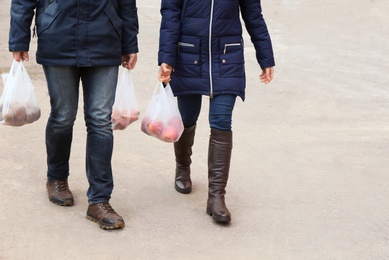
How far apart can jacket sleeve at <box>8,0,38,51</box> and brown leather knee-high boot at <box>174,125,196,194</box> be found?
133 cm

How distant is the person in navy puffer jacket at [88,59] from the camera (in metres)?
5.02

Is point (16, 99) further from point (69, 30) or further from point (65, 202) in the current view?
point (65, 202)

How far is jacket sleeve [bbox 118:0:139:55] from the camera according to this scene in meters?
5.20

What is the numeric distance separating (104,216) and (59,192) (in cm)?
52

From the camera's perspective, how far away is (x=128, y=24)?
17.1ft

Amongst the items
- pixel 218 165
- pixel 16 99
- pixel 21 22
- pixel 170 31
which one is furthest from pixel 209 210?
pixel 21 22

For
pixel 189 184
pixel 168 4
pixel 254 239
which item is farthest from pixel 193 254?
pixel 168 4

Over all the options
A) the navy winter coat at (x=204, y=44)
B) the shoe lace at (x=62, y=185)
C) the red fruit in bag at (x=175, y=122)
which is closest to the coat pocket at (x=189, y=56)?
the navy winter coat at (x=204, y=44)

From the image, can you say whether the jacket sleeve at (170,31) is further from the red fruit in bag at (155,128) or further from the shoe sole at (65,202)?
the shoe sole at (65,202)

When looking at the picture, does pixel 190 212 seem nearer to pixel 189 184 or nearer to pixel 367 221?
pixel 189 184

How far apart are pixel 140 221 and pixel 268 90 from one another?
4.14 m

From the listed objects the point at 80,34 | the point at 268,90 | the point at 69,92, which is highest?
the point at 80,34

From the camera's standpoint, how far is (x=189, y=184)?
5977mm

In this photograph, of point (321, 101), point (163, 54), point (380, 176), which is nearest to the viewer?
point (163, 54)
